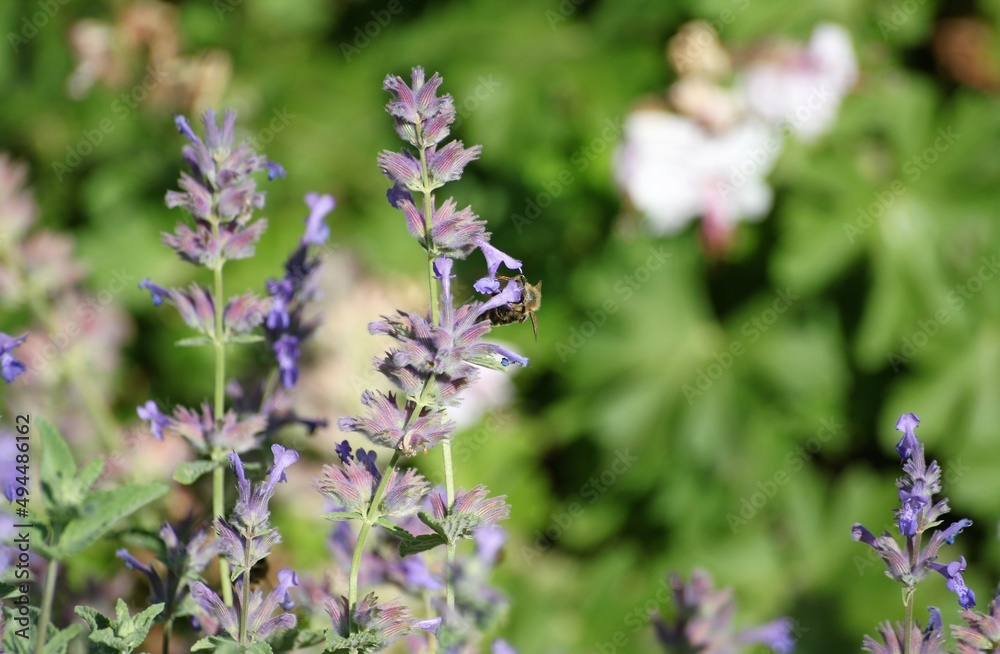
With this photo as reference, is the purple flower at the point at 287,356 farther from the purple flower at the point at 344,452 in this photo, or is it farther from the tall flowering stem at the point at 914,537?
the tall flowering stem at the point at 914,537

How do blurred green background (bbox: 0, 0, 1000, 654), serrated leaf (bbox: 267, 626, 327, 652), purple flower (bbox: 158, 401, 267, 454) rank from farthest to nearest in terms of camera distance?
blurred green background (bbox: 0, 0, 1000, 654) → purple flower (bbox: 158, 401, 267, 454) → serrated leaf (bbox: 267, 626, 327, 652)

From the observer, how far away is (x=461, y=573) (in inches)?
32.6

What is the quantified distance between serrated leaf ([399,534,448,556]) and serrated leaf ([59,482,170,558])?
193 mm

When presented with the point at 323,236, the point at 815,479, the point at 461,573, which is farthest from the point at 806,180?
the point at 461,573

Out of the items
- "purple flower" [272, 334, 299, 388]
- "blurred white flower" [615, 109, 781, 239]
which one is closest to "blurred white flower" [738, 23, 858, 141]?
"blurred white flower" [615, 109, 781, 239]

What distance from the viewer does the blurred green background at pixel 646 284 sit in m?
2.37

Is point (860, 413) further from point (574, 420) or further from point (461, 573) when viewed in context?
point (461, 573)

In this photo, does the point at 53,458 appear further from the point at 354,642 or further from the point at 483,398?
the point at 483,398

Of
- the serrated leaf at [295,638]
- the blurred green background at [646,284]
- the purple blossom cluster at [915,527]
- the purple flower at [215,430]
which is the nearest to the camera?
the purple blossom cluster at [915,527]

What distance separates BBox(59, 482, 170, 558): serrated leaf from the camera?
0.77 m

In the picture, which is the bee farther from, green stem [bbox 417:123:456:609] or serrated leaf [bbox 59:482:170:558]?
serrated leaf [bbox 59:482:170:558]

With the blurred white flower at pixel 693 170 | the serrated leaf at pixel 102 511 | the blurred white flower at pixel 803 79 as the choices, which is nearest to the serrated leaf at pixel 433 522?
the serrated leaf at pixel 102 511

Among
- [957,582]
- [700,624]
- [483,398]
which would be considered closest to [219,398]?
[700,624]

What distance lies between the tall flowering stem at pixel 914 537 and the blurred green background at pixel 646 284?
1.61 meters
